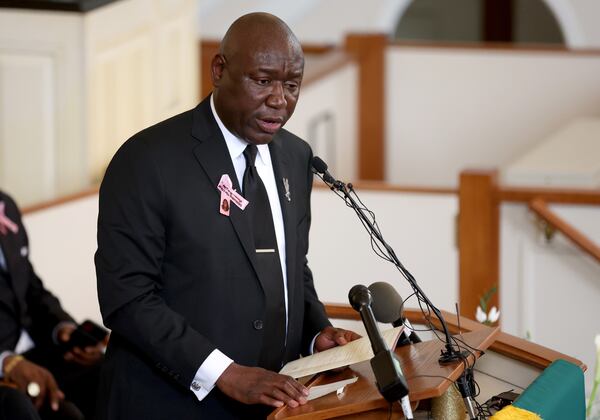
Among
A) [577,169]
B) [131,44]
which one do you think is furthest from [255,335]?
[577,169]

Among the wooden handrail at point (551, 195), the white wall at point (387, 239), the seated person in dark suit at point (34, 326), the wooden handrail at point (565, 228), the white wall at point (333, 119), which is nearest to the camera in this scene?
the seated person in dark suit at point (34, 326)

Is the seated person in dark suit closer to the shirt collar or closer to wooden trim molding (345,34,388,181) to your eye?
the shirt collar

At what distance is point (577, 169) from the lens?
7.13 meters

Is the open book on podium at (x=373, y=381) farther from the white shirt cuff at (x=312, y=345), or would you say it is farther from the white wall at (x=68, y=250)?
the white wall at (x=68, y=250)

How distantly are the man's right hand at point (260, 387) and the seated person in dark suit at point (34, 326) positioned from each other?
1.68 metres

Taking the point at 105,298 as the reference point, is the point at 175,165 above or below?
above

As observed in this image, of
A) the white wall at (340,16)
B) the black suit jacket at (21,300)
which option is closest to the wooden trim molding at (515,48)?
the white wall at (340,16)

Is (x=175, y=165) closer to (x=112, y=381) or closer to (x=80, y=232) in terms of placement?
(x=112, y=381)

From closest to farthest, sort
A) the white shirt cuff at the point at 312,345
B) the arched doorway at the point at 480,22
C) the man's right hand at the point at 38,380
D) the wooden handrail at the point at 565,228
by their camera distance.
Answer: the white shirt cuff at the point at 312,345, the man's right hand at the point at 38,380, the wooden handrail at the point at 565,228, the arched doorway at the point at 480,22

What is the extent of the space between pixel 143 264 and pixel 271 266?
0.28 m

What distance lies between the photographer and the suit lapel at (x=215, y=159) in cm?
247

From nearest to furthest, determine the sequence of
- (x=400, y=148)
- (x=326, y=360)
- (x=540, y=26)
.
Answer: (x=326, y=360) → (x=400, y=148) → (x=540, y=26)

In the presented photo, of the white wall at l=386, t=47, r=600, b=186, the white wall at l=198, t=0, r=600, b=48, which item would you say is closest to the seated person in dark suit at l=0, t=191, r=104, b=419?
the white wall at l=386, t=47, r=600, b=186

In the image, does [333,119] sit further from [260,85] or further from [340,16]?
[260,85]
